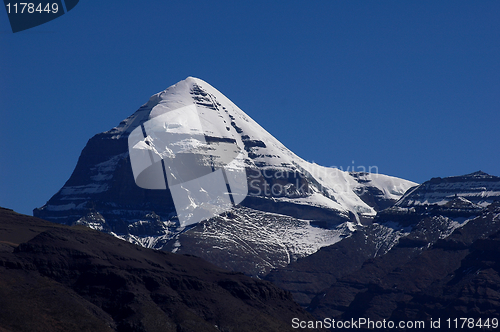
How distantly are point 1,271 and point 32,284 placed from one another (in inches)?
292

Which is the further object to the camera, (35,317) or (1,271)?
(1,271)

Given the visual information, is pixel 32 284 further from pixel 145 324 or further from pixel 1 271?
pixel 145 324

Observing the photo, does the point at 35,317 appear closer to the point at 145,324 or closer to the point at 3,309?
the point at 3,309

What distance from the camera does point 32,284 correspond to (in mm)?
199500

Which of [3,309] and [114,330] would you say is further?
[114,330]

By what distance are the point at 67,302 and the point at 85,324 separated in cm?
954

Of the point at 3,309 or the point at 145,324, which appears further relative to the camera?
the point at 145,324

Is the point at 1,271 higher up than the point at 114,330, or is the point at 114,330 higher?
the point at 1,271

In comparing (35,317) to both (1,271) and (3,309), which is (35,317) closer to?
(3,309)

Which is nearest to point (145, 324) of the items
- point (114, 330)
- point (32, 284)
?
point (114, 330)

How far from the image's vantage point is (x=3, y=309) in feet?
593

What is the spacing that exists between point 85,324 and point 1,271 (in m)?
25.2

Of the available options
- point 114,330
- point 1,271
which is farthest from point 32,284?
point 114,330

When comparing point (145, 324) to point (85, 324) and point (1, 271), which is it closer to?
point (85, 324)
